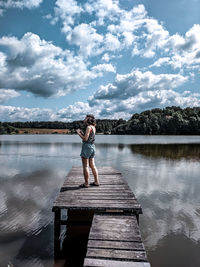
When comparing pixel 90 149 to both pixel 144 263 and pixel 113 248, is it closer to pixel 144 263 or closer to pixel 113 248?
pixel 113 248

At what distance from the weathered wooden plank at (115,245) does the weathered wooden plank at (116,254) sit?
0.08m

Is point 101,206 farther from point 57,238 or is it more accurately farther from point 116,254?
point 116,254

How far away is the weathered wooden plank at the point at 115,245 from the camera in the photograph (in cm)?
335

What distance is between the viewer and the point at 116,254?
3172mm

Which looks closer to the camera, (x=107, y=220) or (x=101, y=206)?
(x=107, y=220)

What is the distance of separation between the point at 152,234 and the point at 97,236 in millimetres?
2584

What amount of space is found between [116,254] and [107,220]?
3.86 feet

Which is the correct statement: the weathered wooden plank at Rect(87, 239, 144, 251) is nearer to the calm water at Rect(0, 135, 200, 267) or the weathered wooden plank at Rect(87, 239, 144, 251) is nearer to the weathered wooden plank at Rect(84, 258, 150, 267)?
the weathered wooden plank at Rect(84, 258, 150, 267)

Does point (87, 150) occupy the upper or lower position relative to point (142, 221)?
upper

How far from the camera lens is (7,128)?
127125 mm

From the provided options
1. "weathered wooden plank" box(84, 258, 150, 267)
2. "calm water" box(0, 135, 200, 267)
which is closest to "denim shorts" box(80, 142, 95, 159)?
"calm water" box(0, 135, 200, 267)

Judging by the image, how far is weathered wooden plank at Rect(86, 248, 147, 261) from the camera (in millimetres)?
3066

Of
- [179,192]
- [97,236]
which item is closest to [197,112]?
[179,192]

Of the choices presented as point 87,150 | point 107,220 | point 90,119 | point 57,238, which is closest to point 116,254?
point 107,220
